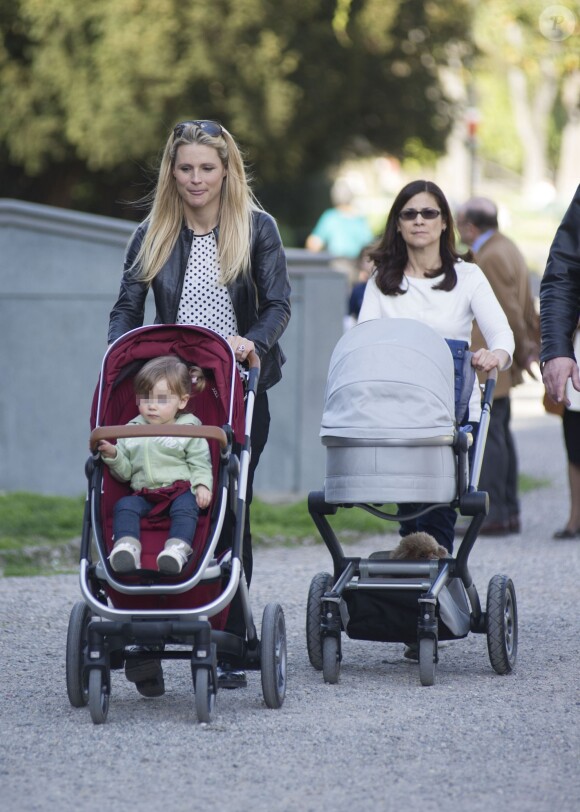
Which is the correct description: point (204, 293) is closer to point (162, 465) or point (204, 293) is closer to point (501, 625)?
point (162, 465)

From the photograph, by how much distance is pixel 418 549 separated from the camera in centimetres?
563

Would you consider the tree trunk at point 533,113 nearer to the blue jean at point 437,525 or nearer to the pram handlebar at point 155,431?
the blue jean at point 437,525

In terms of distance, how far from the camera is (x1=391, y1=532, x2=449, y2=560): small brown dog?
5633mm

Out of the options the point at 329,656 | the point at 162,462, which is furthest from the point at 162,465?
the point at 329,656

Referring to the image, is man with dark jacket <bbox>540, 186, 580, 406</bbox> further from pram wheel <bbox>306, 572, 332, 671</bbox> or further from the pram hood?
pram wheel <bbox>306, 572, 332, 671</bbox>

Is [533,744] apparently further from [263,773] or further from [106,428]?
[106,428]

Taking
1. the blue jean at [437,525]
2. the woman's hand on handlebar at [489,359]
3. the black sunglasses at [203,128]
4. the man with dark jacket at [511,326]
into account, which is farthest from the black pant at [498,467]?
the black sunglasses at [203,128]

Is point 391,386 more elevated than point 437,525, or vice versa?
point 391,386

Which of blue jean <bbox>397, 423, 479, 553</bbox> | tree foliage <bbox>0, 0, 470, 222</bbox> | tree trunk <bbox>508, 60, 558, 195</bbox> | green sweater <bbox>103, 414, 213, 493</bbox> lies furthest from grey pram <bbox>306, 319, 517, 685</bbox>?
tree trunk <bbox>508, 60, 558, 195</bbox>

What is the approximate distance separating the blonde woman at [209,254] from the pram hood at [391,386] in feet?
0.97

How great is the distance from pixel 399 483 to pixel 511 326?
412 centimetres

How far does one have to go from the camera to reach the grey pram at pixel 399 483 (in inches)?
207

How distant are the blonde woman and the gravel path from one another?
540 mm

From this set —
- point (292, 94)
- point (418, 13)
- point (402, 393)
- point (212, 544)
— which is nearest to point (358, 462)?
point (402, 393)
